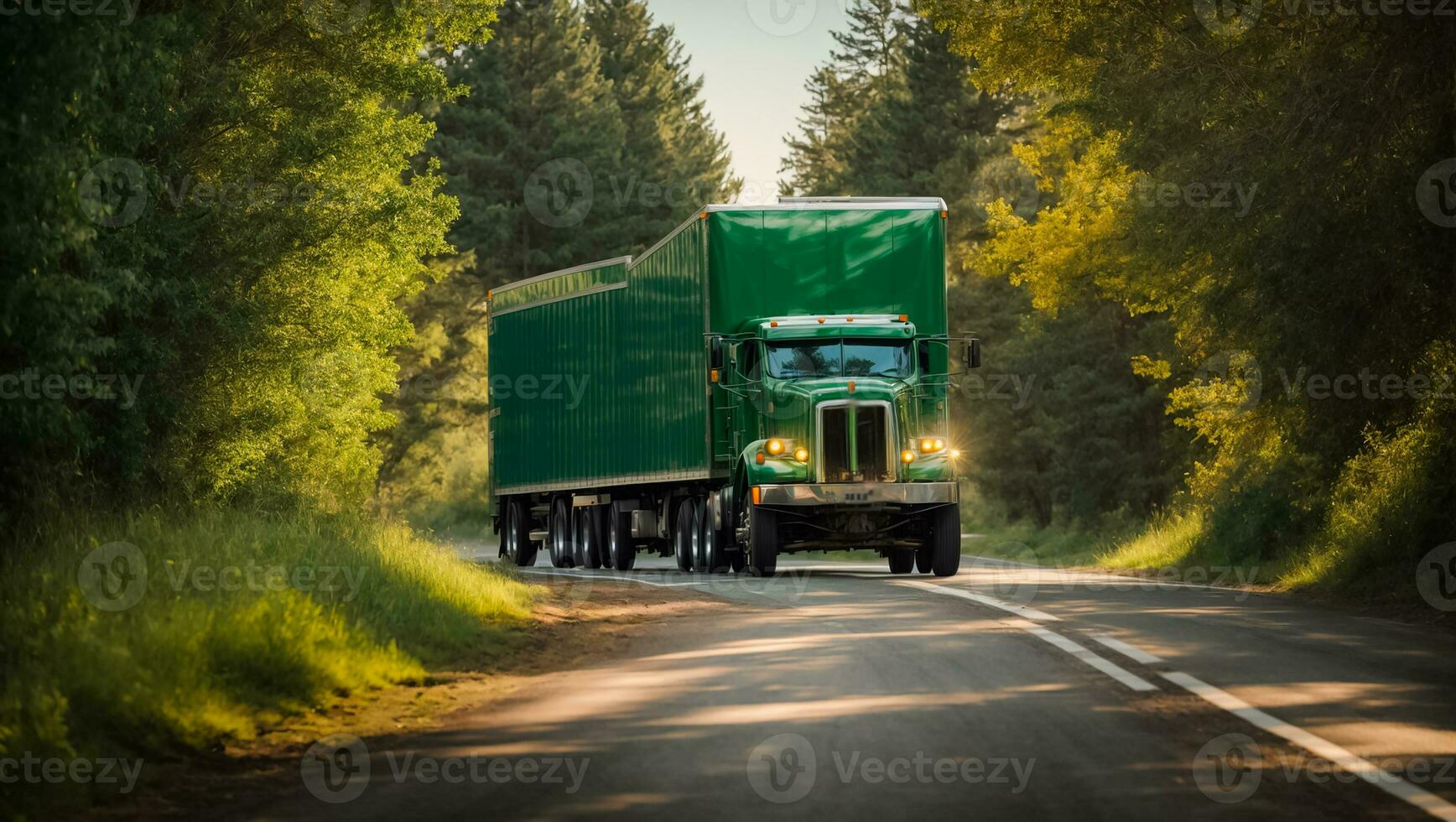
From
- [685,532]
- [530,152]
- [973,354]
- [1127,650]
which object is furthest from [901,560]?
[530,152]

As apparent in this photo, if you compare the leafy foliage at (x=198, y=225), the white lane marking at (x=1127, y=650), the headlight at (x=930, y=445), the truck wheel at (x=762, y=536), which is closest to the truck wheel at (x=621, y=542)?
the leafy foliage at (x=198, y=225)

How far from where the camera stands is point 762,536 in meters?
24.1

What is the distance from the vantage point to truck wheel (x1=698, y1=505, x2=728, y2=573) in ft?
87.1

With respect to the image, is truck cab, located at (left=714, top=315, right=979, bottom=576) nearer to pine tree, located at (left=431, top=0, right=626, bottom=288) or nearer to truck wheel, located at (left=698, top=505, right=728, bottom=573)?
truck wheel, located at (left=698, top=505, right=728, bottom=573)

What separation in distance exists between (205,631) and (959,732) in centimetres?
463

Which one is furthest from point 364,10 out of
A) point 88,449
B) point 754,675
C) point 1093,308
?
point 1093,308

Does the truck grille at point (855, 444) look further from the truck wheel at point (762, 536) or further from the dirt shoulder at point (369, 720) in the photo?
the dirt shoulder at point (369, 720)

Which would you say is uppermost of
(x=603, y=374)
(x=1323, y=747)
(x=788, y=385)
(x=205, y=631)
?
(x=603, y=374)

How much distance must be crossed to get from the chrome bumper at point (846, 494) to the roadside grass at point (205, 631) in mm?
6153

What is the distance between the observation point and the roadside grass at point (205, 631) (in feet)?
31.0

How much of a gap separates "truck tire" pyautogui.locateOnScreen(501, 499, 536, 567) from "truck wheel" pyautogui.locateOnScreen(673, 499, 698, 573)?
320 inches

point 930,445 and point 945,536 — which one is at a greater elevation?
point 930,445

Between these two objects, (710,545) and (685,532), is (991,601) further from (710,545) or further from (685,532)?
(685,532)

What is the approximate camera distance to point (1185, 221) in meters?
24.0
